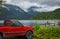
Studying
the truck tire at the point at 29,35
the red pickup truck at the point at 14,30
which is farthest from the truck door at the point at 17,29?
the truck tire at the point at 29,35

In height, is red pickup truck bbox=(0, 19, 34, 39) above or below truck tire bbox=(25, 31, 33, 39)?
above

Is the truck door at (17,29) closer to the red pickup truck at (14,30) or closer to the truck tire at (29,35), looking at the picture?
the red pickup truck at (14,30)

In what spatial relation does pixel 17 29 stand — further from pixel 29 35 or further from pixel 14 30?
pixel 29 35

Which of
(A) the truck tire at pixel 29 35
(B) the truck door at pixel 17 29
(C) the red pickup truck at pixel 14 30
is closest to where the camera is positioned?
(C) the red pickup truck at pixel 14 30

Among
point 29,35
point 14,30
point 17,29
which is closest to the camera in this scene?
point 14,30

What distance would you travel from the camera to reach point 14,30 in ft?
63.4

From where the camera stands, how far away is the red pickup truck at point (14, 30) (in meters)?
18.7

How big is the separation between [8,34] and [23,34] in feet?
5.12

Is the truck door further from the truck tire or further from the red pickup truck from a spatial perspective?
the truck tire

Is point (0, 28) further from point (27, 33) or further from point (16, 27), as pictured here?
point (27, 33)

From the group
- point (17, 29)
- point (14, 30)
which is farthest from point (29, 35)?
point (14, 30)

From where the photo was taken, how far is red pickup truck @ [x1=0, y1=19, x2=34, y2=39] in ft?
61.5

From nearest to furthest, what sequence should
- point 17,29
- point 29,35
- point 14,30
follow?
1. point 14,30
2. point 17,29
3. point 29,35

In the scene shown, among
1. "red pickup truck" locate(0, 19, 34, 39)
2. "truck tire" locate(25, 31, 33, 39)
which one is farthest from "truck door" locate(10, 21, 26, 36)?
"truck tire" locate(25, 31, 33, 39)
